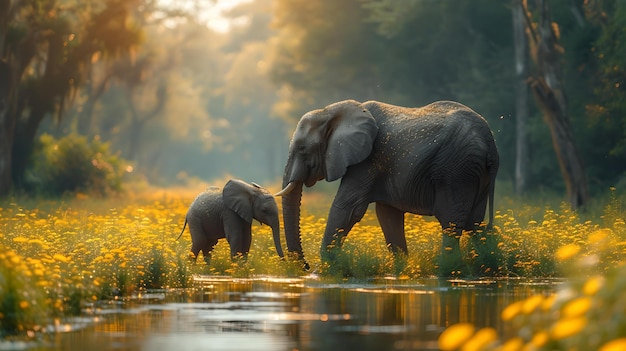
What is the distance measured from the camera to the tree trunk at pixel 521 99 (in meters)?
40.2

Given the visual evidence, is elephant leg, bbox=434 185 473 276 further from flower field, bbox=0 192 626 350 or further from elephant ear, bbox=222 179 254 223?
elephant ear, bbox=222 179 254 223

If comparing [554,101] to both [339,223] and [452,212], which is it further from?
[339,223]

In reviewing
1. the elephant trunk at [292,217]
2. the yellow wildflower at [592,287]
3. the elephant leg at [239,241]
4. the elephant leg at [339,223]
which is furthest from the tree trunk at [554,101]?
the yellow wildflower at [592,287]

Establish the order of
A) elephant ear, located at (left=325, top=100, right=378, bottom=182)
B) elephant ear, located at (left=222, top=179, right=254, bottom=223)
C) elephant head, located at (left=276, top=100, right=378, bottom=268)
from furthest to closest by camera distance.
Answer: elephant ear, located at (left=222, top=179, right=254, bottom=223)
elephant head, located at (left=276, top=100, right=378, bottom=268)
elephant ear, located at (left=325, top=100, right=378, bottom=182)

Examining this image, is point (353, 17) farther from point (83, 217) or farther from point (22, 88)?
point (83, 217)

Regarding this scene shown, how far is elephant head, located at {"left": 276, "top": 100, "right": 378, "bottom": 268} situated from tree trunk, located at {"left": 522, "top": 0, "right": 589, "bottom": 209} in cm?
1201

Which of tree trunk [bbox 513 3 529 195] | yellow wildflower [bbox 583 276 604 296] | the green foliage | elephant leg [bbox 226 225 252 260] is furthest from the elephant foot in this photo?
the green foliage

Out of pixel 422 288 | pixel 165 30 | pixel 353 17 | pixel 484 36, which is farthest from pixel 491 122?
pixel 165 30

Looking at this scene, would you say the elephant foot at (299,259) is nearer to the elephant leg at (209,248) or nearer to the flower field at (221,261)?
the flower field at (221,261)

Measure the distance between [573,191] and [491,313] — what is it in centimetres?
1866

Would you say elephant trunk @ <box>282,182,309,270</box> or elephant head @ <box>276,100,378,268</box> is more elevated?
elephant head @ <box>276,100,378,268</box>

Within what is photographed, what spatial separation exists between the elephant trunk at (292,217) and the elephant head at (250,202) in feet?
2.16

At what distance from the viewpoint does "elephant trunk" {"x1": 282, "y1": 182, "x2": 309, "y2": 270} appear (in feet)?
64.6

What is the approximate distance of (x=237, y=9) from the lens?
133875 mm
